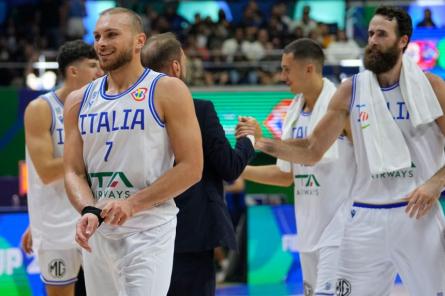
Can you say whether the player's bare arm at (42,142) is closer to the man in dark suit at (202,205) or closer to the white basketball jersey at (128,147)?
the man in dark suit at (202,205)

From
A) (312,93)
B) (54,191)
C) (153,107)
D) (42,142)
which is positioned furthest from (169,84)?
(312,93)

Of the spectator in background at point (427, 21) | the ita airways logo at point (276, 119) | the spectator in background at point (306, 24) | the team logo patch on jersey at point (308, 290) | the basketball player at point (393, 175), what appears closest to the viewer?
the basketball player at point (393, 175)

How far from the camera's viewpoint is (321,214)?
6.78 m

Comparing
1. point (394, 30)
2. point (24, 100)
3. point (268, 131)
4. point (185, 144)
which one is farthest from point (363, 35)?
point (185, 144)

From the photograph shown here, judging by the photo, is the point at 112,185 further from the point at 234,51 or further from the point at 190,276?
the point at 234,51

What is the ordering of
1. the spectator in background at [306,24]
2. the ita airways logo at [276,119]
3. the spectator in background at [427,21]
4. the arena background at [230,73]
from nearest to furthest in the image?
the arena background at [230,73] → the ita airways logo at [276,119] → the spectator in background at [427,21] → the spectator in background at [306,24]

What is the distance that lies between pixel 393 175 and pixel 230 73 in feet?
44.1

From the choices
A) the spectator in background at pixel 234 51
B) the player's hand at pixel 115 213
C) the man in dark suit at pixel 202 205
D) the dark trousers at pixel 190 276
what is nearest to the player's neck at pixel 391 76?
the man in dark suit at pixel 202 205

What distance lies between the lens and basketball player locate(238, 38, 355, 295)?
666 cm

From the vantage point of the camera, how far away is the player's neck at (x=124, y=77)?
15.5ft

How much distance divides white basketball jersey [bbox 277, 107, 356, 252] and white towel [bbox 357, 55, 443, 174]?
1103mm

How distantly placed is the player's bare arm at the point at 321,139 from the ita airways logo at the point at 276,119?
29.3 feet

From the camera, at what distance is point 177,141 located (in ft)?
15.0

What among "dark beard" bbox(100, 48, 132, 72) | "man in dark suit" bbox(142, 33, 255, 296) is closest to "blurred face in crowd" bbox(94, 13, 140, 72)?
"dark beard" bbox(100, 48, 132, 72)
